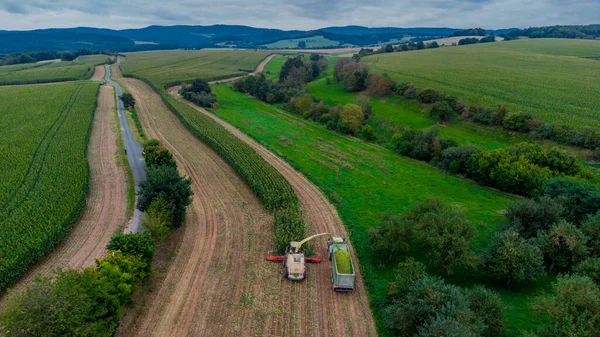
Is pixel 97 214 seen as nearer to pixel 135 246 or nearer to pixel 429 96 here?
pixel 135 246

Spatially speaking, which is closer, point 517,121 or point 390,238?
point 390,238

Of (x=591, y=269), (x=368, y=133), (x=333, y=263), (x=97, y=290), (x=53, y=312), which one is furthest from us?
(x=368, y=133)

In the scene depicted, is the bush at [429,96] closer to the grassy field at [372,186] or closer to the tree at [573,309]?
the grassy field at [372,186]

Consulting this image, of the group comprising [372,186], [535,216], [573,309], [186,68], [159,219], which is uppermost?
[186,68]

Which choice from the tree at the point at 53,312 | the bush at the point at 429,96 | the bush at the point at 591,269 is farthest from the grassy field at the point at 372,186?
the bush at the point at 429,96

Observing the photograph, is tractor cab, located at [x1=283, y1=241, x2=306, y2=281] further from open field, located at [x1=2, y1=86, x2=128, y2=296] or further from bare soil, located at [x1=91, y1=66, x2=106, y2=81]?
bare soil, located at [x1=91, y1=66, x2=106, y2=81]

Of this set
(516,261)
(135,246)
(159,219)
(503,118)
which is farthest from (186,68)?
(516,261)
